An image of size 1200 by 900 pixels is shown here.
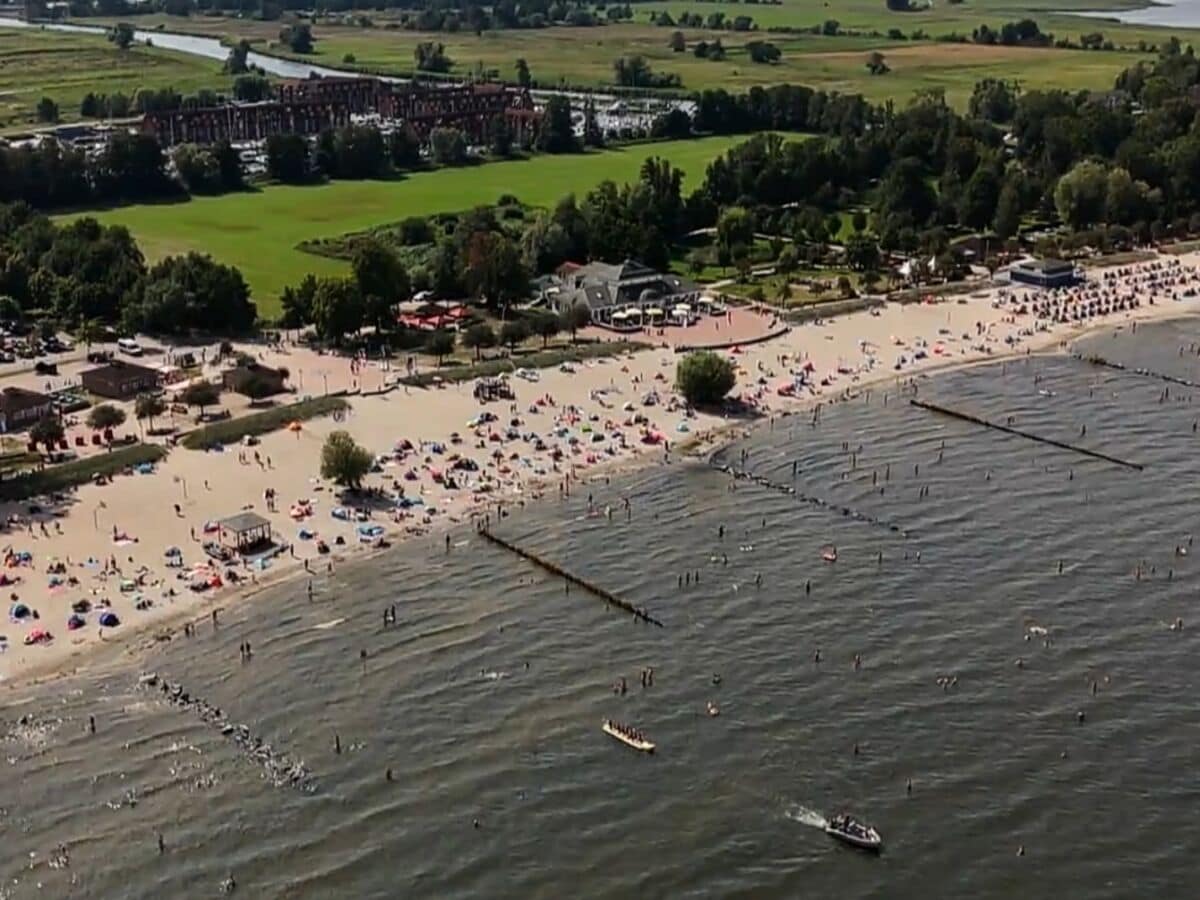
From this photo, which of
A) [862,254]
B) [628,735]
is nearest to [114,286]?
[862,254]

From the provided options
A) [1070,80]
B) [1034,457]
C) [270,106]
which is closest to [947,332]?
[1034,457]

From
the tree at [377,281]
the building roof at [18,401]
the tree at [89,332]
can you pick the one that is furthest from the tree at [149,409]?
the tree at [377,281]

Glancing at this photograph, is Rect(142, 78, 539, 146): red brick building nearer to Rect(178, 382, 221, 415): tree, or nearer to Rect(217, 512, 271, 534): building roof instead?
Rect(178, 382, 221, 415): tree

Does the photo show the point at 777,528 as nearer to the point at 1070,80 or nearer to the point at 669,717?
the point at 669,717

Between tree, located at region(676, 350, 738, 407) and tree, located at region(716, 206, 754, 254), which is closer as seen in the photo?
tree, located at region(676, 350, 738, 407)

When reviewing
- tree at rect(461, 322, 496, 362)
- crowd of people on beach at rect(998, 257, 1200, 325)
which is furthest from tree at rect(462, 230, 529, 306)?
crowd of people on beach at rect(998, 257, 1200, 325)

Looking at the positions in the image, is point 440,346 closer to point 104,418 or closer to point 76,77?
point 104,418
